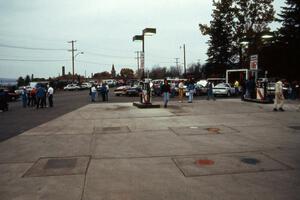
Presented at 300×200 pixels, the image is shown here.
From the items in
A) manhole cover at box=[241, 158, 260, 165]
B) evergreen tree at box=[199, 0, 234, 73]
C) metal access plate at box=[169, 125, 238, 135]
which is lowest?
manhole cover at box=[241, 158, 260, 165]

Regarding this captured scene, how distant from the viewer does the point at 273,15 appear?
42.7m

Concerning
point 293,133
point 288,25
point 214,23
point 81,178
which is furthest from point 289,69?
point 81,178

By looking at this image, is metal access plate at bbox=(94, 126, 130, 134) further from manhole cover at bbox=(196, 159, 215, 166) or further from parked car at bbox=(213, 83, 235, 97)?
parked car at bbox=(213, 83, 235, 97)

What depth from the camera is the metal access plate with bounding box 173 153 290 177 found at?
6.43 meters

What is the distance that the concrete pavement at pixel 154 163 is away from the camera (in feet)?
17.6

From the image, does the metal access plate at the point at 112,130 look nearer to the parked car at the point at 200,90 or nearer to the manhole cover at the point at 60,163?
the manhole cover at the point at 60,163

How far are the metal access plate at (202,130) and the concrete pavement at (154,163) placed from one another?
1.3 inches

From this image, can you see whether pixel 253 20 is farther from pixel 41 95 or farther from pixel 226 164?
pixel 226 164

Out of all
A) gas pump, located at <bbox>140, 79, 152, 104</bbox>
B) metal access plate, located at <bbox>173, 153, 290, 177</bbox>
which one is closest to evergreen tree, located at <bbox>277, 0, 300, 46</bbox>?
gas pump, located at <bbox>140, 79, 152, 104</bbox>

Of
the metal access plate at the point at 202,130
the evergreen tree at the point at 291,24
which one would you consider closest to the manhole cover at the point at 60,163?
the metal access plate at the point at 202,130

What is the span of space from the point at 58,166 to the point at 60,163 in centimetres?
25

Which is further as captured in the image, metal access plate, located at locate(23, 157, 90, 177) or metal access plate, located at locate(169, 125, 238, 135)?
metal access plate, located at locate(169, 125, 238, 135)

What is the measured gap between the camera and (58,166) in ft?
23.2

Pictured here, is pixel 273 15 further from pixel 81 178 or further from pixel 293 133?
pixel 81 178
